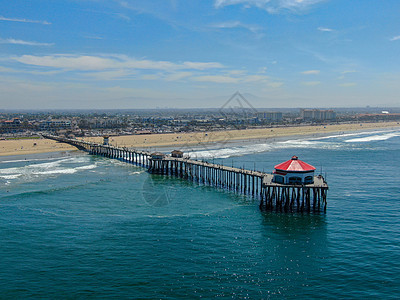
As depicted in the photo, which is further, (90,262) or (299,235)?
(299,235)

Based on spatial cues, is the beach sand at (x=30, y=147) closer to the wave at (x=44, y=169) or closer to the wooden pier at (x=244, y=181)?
the wooden pier at (x=244, y=181)

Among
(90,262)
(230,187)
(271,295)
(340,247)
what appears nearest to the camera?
(271,295)

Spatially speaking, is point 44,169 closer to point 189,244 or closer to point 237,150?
point 189,244

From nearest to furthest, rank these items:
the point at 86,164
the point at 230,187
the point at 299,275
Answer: the point at 299,275, the point at 230,187, the point at 86,164

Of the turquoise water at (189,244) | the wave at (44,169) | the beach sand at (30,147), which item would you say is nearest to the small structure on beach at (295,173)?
the turquoise water at (189,244)

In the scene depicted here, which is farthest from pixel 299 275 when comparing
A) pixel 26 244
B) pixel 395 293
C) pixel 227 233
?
pixel 26 244

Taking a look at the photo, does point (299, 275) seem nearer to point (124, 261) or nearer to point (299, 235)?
point (299, 235)
